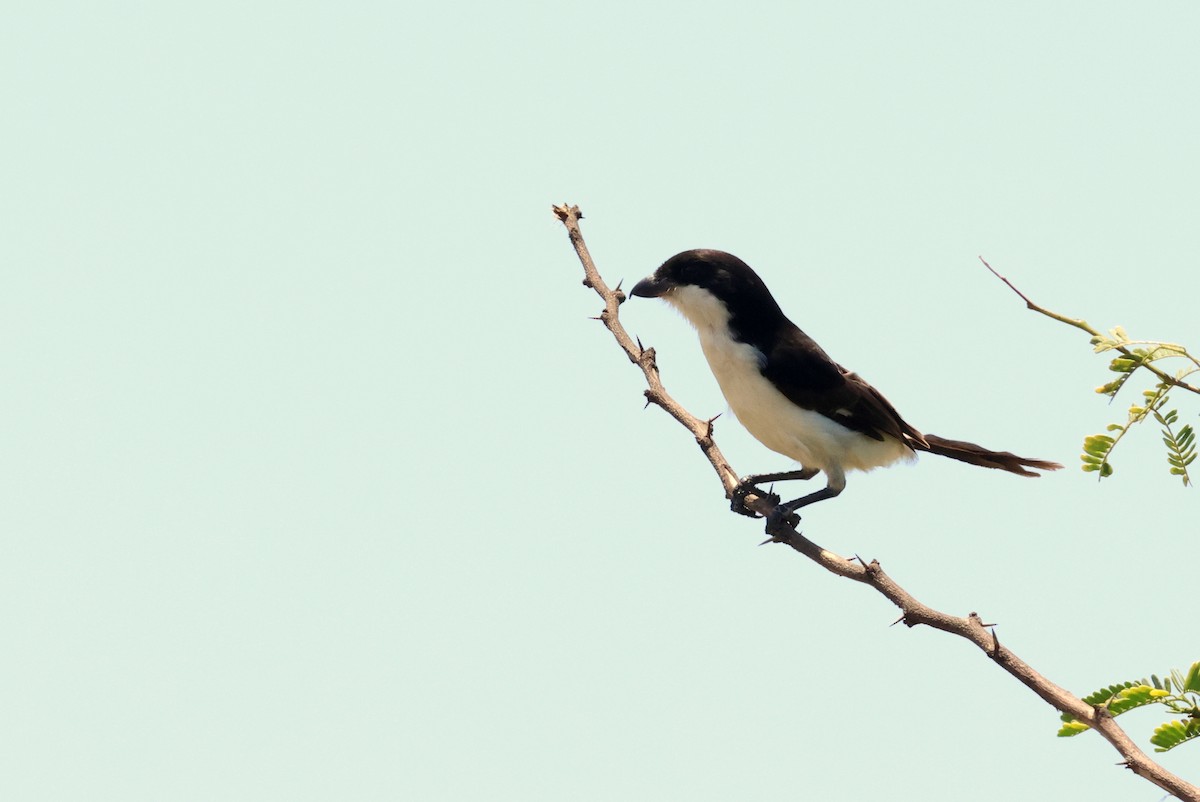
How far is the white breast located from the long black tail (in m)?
0.17

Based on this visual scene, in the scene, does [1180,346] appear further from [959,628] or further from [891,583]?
[891,583]

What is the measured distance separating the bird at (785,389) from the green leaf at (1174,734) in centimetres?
362

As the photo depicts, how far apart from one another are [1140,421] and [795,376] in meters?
3.85

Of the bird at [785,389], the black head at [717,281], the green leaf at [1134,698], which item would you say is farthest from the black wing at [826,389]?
the green leaf at [1134,698]

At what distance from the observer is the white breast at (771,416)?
7133mm

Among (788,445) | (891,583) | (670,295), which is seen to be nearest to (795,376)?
(788,445)

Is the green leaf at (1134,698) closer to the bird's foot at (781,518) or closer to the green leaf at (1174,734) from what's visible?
the green leaf at (1174,734)

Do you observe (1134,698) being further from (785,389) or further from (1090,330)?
(785,389)

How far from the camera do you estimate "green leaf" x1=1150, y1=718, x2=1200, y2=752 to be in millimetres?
3188

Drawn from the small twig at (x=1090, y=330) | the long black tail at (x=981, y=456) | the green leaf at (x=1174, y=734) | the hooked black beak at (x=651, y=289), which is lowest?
the green leaf at (x=1174, y=734)

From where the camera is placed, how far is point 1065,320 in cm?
305

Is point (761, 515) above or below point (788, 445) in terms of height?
below

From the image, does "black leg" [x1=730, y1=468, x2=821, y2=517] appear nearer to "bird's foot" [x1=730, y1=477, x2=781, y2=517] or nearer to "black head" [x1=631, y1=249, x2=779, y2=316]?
"bird's foot" [x1=730, y1=477, x2=781, y2=517]

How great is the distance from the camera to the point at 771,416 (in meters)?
7.14
